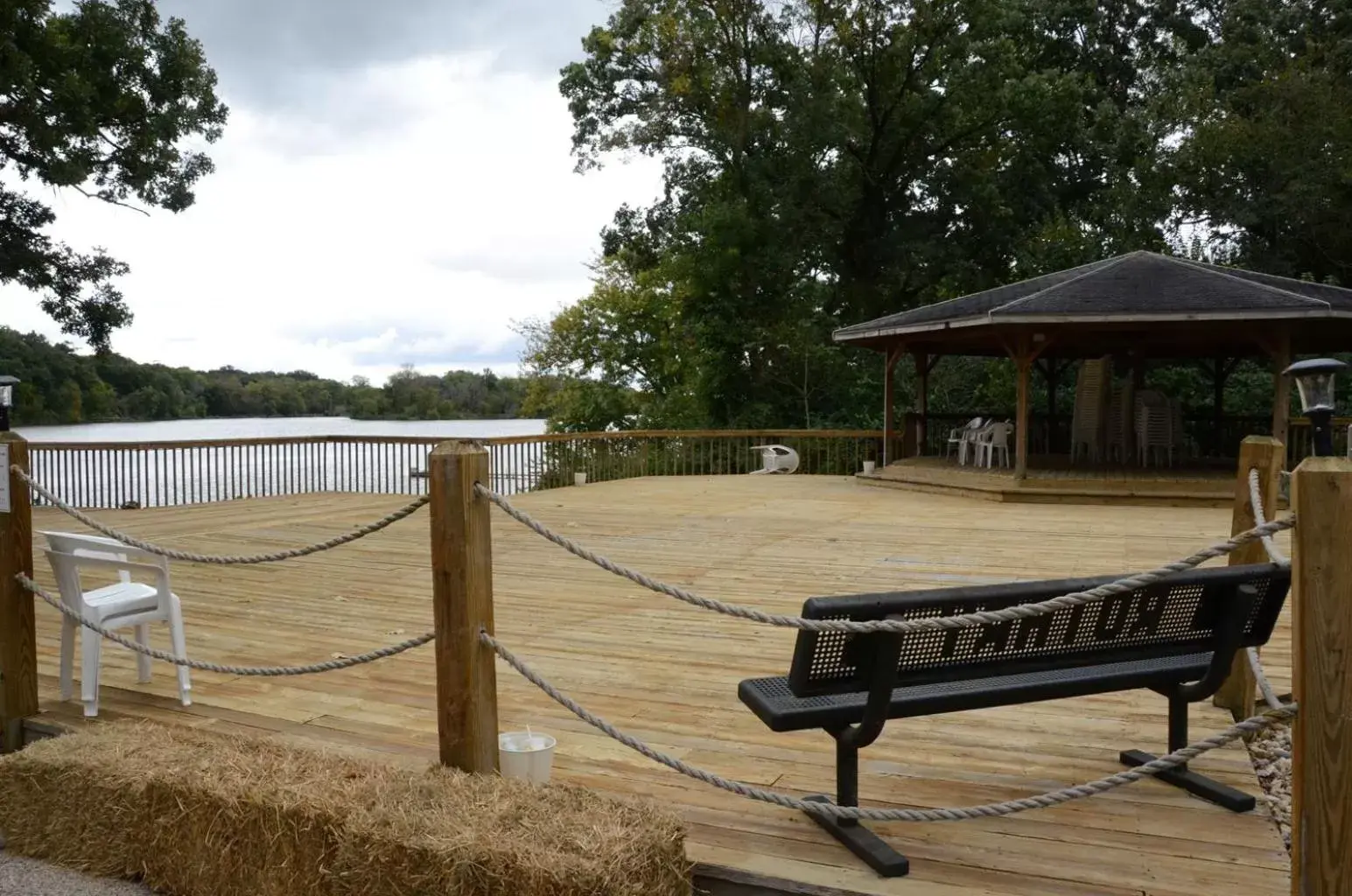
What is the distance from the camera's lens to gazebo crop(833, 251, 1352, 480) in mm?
10602

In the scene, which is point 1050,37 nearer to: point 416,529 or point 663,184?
point 663,184

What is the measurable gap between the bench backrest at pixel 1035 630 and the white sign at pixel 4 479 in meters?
3.11

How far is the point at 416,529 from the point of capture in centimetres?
897

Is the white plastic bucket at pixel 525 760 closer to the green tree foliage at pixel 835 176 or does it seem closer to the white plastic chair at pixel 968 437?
the white plastic chair at pixel 968 437

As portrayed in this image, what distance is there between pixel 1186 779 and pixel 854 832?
43.9 inches

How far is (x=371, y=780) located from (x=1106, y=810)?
2.04 metres

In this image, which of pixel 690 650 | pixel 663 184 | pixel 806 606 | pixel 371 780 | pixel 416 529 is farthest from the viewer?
pixel 663 184

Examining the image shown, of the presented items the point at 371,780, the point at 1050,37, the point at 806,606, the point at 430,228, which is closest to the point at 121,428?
the point at 430,228

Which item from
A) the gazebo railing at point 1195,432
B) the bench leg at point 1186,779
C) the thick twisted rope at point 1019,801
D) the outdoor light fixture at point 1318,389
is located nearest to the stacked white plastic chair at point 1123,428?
the gazebo railing at point 1195,432

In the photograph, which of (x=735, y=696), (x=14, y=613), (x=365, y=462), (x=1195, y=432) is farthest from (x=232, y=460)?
(x=1195, y=432)

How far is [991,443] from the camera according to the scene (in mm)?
13141

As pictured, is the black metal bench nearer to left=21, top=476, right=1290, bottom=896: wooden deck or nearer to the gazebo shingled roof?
left=21, top=476, right=1290, bottom=896: wooden deck

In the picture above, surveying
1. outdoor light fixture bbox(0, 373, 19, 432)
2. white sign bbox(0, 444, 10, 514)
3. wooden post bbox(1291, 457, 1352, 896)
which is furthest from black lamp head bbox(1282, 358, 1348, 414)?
outdoor light fixture bbox(0, 373, 19, 432)

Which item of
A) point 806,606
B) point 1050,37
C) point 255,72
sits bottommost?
point 806,606
